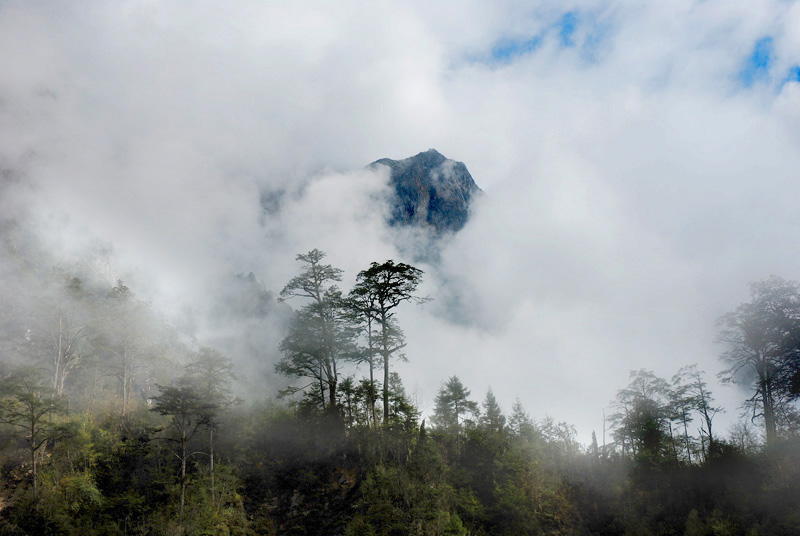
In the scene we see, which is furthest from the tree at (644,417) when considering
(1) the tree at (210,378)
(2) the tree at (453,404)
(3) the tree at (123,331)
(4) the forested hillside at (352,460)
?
(3) the tree at (123,331)

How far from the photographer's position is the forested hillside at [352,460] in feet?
74.1

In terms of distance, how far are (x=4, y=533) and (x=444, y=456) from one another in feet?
87.6

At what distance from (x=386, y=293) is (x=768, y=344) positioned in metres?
29.8

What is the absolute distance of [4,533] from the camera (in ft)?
65.7

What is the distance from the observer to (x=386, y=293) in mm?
30156

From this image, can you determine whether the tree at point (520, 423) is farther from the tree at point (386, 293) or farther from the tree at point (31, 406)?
the tree at point (31, 406)

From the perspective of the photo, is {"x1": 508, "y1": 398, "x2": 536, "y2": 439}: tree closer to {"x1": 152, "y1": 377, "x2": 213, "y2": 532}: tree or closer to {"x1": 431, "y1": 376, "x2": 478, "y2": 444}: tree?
{"x1": 431, "y1": 376, "x2": 478, "y2": 444}: tree

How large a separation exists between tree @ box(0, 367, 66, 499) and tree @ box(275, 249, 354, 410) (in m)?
14.5

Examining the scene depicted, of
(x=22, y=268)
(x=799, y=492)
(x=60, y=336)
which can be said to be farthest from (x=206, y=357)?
(x=22, y=268)

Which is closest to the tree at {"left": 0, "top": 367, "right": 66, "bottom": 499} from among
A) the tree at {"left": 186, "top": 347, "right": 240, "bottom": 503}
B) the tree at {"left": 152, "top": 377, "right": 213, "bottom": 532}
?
the tree at {"left": 152, "top": 377, "right": 213, "bottom": 532}

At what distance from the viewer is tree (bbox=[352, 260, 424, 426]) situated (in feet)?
96.8

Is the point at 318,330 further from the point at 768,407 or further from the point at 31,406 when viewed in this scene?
the point at 768,407

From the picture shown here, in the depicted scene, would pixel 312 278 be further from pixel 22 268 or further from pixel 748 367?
pixel 22 268

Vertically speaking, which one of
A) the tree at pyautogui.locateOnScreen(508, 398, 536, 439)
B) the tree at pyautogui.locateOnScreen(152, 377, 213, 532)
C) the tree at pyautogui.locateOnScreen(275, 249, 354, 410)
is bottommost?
the tree at pyautogui.locateOnScreen(508, 398, 536, 439)
